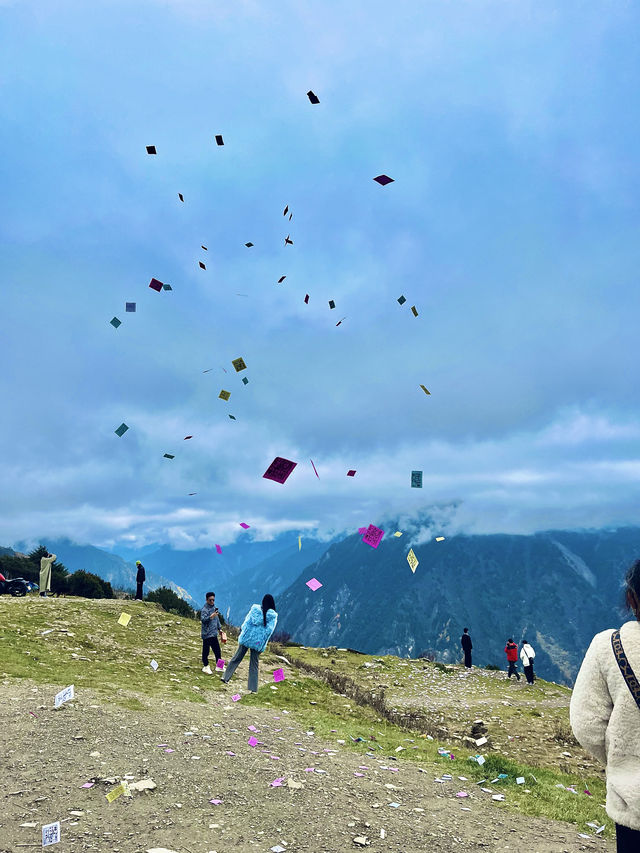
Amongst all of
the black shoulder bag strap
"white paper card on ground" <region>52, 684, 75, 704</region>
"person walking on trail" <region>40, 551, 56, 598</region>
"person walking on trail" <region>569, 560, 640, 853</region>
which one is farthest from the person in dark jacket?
the black shoulder bag strap

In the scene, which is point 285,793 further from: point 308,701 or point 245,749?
point 308,701

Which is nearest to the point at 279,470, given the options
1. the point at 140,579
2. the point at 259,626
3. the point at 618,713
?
the point at 259,626

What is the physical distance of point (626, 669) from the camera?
346 cm

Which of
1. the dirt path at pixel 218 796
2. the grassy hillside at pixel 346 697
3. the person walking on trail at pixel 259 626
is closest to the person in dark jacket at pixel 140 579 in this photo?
the grassy hillside at pixel 346 697

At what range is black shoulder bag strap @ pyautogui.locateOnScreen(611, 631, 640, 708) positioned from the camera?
3.42 m

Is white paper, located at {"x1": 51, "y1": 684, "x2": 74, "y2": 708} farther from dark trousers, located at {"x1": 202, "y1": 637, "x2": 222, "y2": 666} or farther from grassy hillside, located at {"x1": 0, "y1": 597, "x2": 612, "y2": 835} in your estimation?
dark trousers, located at {"x1": 202, "y1": 637, "x2": 222, "y2": 666}

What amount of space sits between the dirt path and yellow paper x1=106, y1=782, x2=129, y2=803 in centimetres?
9

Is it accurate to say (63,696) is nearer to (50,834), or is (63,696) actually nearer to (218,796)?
(218,796)

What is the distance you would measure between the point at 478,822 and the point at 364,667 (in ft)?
72.9

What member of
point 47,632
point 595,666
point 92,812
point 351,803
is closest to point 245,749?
point 351,803

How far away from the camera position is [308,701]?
15289 millimetres

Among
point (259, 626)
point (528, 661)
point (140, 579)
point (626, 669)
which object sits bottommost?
point (528, 661)

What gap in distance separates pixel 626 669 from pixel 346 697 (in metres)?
15.8

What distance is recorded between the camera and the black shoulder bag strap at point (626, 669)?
11.2ft
